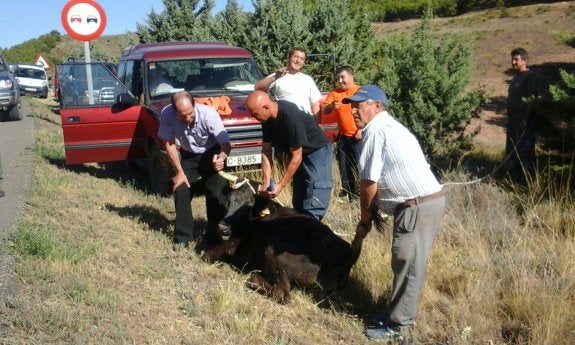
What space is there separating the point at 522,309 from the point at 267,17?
10074 mm

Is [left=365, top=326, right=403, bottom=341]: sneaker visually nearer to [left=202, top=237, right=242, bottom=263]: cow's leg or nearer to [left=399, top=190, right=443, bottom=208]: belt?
[left=399, top=190, right=443, bottom=208]: belt

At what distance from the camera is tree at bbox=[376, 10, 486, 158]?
913 cm

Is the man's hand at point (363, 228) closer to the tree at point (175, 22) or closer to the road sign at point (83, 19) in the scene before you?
the road sign at point (83, 19)

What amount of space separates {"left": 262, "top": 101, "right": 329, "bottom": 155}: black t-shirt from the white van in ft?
84.3

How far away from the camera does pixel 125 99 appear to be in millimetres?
8172

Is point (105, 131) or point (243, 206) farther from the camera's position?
point (105, 131)

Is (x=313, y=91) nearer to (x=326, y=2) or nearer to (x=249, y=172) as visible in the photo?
(x=249, y=172)

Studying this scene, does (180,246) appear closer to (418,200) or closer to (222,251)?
(222,251)

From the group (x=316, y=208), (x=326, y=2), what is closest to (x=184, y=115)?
(x=316, y=208)

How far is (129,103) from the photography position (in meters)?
8.23

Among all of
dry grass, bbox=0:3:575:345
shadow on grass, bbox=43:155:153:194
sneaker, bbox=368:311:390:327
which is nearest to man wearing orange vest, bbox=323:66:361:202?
dry grass, bbox=0:3:575:345

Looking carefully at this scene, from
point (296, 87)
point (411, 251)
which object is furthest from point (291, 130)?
point (296, 87)

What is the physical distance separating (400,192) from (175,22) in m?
15.9

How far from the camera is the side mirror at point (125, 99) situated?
8.18 m
